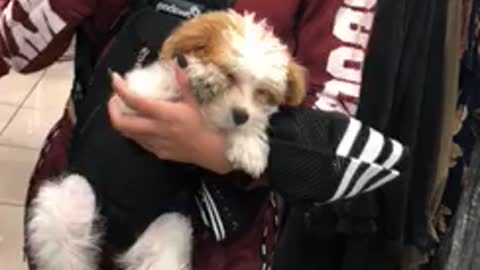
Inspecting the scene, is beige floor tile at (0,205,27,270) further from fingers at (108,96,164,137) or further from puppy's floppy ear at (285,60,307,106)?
puppy's floppy ear at (285,60,307,106)

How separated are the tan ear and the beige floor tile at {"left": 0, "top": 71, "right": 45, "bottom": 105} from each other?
7.60 ft

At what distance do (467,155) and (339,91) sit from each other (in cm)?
57

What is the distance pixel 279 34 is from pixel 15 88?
246 centimetres

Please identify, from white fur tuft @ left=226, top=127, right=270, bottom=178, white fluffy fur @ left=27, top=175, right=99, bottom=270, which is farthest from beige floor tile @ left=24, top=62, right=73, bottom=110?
white fur tuft @ left=226, top=127, right=270, bottom=178

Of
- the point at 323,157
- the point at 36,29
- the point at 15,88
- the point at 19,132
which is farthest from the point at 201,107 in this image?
the point at 15,88

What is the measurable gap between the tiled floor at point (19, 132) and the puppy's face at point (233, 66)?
1.36 metres

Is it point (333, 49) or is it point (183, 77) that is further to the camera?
point (333, 49)

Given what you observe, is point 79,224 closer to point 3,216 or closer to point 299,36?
point 299,36

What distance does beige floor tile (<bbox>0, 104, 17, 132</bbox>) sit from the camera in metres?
2.94

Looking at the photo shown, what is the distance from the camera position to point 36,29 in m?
1.08

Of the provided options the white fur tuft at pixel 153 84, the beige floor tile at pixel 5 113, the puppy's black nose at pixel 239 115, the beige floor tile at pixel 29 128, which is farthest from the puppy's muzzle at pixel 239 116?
the beige floor tile at pixel 5 113

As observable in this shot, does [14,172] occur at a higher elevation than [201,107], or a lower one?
lower

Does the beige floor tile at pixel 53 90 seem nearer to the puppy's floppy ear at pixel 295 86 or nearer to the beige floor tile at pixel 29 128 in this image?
the beige floor tile at pixel 29 128

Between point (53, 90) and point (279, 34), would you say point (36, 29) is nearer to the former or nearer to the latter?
point (279, 34)
